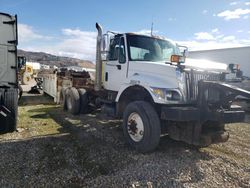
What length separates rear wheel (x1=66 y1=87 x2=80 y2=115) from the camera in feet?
29.6

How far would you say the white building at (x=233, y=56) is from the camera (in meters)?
21.9

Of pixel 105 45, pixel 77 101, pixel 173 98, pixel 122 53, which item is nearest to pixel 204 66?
pixel 173 98

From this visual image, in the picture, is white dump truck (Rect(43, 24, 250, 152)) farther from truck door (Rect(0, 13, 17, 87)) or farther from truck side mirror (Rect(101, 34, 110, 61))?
truck door (Rect(0, 13, 17, 87))

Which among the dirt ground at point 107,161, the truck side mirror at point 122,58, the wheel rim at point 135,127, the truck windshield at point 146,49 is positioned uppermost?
the truck windshield at point 146,49

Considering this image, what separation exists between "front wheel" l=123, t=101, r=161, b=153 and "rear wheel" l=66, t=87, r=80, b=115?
3.70 m

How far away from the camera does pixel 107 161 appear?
15.7ft

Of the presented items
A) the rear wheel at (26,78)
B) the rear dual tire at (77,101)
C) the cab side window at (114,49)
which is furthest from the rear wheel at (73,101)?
the rear wheel at (26,78)

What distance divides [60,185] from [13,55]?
4.07m

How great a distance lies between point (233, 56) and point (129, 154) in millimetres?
20661

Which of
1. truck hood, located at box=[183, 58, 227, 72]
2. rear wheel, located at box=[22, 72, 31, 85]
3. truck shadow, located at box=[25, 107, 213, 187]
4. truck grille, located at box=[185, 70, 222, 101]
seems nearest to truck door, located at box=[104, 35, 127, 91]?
truck shadow, located at box=[25, 107, 213, 187]

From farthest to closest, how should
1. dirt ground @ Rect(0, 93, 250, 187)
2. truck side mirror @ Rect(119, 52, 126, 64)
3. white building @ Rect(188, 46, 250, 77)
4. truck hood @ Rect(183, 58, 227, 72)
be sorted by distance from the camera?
white building @ Rect(188, 46, 250, 77) → truck side mirror @ Rect(119, 52, 126, 64) → truck hood @ Rect(183, 58, 227, 72) → dirt ground @ Rect(0, 93, 250, 187)

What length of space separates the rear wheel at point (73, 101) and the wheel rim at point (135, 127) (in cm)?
384

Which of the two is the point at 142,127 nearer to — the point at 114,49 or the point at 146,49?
the point at 146,49

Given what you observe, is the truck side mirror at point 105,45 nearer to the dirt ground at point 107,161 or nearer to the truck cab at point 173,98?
the truck cab at point 173,98
